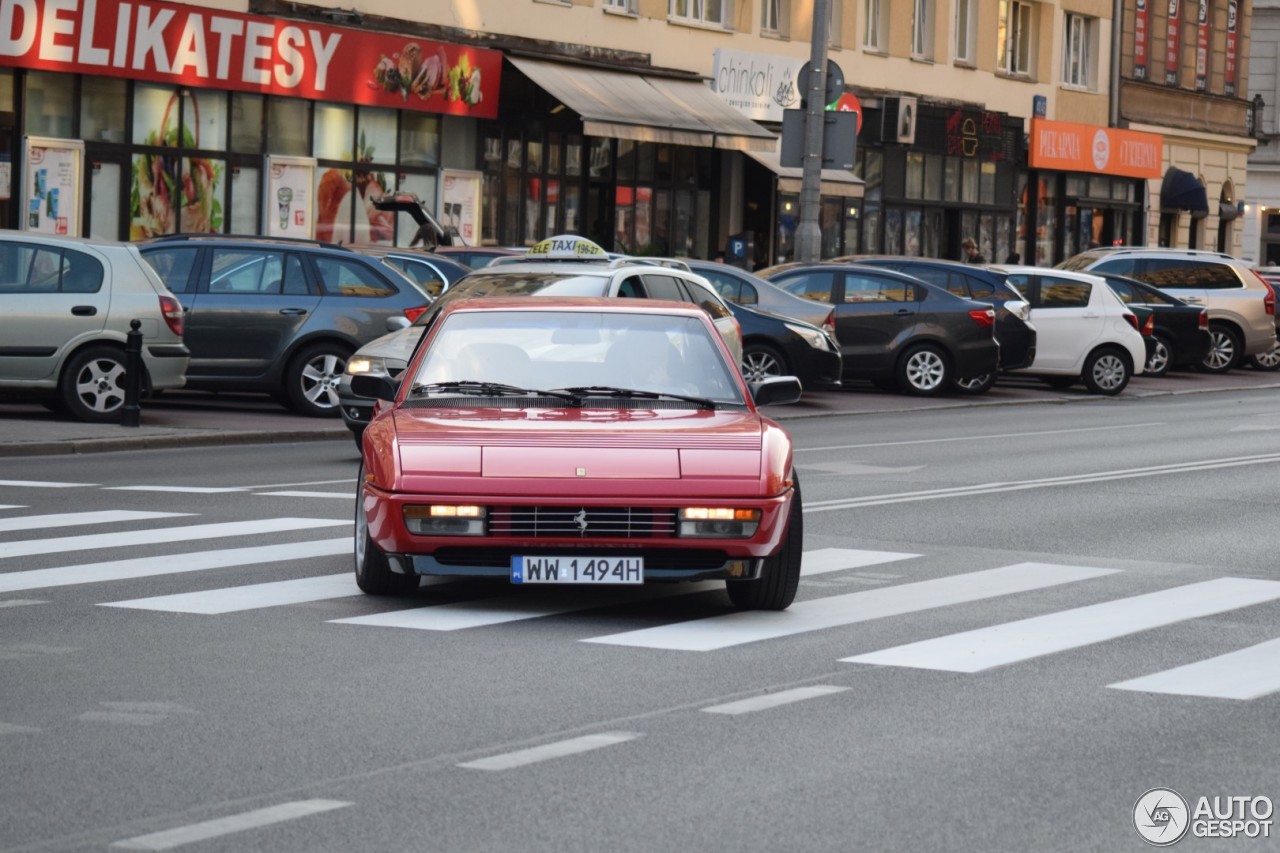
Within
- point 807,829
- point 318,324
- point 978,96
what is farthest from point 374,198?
point 807,829

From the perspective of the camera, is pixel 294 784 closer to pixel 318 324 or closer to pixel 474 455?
pixel 474 455

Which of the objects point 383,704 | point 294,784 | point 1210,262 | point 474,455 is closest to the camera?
point 294,784

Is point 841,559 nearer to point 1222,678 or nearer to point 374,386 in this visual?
point 374,386

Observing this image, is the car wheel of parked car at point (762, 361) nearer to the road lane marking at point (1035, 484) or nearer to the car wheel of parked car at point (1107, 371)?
the road lane marking at point (1035, 484)

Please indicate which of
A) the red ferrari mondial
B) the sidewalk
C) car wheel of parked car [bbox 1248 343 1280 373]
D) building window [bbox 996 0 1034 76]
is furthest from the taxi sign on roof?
building window [bbox 996 0 1034 76]

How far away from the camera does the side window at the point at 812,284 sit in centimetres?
2784

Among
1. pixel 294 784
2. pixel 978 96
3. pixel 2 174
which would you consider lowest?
pixel 294 784

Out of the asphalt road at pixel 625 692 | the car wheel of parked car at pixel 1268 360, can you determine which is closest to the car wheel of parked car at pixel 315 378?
the asphalt road at pixel 625 692

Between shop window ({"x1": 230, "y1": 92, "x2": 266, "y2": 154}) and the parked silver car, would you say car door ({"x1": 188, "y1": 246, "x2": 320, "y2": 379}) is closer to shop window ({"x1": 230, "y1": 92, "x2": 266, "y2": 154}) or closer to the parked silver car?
the parked silver car

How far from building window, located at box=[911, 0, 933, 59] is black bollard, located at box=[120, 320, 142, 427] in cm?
3081

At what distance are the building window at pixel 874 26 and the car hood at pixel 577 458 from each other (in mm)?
36945

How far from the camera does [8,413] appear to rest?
782 inches

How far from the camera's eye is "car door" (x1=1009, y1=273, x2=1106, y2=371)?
100ft

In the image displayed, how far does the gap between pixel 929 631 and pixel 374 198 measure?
24907 mm
